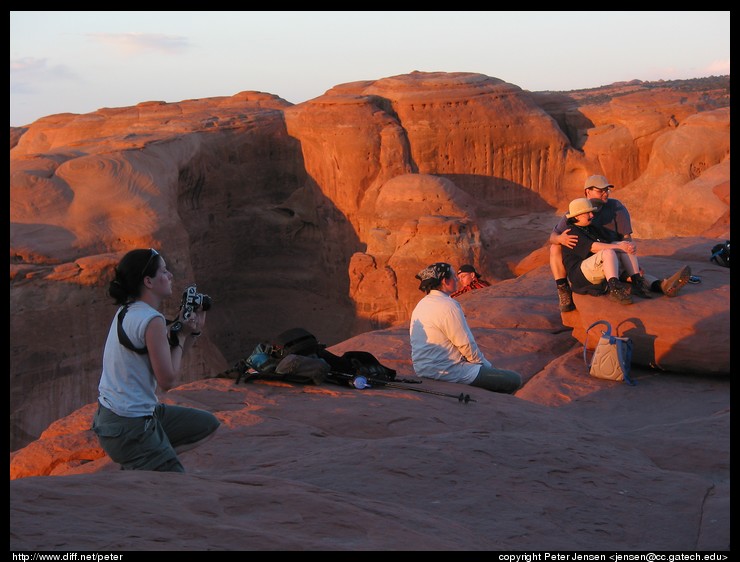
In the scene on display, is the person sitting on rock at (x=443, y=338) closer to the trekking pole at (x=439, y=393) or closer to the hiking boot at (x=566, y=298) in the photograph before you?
the trekking pole at (x=439, y=393)

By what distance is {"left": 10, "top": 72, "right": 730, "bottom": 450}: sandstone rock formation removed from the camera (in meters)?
17.4

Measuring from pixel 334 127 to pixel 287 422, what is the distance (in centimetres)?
1512

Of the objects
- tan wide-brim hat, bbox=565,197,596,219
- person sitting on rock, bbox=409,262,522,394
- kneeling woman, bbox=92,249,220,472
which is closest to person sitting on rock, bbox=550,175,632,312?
tan wide-brim hat, bbox=565,197,596,219

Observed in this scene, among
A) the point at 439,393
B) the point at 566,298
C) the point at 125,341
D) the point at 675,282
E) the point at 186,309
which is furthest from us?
the point at 566,298

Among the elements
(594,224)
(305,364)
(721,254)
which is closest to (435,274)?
(305,364)

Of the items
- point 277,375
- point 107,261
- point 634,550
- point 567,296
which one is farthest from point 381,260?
point 634,550

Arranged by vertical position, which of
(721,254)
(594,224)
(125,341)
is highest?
(594,224)

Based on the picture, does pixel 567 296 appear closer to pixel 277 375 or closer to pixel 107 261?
pixel 277 375

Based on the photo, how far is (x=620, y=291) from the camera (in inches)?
319

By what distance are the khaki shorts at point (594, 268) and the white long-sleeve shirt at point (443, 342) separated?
85.4 inches

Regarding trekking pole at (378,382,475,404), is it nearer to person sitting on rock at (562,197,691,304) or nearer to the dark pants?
the dark pants

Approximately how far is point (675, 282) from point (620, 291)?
0.57m

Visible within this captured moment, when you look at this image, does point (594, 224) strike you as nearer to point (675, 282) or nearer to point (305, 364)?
point (675, 282)

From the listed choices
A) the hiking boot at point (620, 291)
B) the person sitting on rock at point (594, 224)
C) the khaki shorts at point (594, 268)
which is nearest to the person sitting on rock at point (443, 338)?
the hiking boot at point (620, 291)
